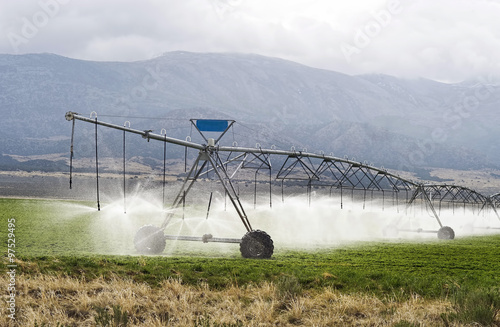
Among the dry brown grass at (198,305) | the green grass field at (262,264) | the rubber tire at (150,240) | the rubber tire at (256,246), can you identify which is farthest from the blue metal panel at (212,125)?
the dry brown grass at (198,305)

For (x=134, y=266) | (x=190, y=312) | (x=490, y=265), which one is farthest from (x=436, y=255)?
(x=190, y=312)

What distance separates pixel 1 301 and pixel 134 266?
6.16 metres

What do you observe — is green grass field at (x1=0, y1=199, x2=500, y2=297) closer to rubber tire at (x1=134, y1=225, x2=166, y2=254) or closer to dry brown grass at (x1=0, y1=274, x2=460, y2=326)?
rubber tire at (x1=134, y1=225, x2=166, y2=254)

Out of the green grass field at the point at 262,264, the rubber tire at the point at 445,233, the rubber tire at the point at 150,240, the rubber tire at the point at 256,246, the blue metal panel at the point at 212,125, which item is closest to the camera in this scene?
the green grass field at the point at 262,264

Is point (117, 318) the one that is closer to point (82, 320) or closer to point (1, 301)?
point (82, 320)

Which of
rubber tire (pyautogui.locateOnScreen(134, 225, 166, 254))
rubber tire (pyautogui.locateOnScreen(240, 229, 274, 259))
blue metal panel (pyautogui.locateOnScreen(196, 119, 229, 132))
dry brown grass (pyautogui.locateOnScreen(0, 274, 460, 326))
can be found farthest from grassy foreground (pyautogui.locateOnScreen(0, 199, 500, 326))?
blue metal panel (pyautogui.locateOnScreen(196, 119, 229, 132))

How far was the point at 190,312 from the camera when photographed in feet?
53.6

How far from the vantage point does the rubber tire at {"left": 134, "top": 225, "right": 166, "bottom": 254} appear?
94.4 ft

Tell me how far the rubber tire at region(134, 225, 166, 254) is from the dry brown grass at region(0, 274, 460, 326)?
951cm

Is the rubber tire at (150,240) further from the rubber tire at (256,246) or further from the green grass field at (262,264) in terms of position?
the rubber tire at (256,246)

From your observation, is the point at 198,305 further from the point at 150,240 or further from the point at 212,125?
the point at 212,125

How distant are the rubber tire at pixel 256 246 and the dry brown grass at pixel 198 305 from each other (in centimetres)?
803

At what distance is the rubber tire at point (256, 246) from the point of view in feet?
89.6

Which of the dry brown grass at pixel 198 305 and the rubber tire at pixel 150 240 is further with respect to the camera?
the rubber tire at pixel 150 240
